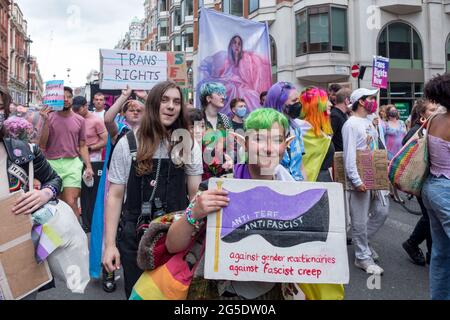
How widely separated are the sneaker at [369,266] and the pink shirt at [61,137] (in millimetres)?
3530

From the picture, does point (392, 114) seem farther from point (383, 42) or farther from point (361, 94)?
point (383, 42)

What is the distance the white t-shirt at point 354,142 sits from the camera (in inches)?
173

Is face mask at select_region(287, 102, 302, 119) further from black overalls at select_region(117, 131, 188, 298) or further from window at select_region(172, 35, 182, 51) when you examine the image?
window at select_region(172, 35, 182, 51)

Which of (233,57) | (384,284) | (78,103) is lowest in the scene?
(384,284)

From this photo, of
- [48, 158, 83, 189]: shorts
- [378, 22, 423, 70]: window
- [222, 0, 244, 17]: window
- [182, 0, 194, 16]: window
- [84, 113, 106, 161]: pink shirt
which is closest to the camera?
[48, 158, 83, 189]: shorts

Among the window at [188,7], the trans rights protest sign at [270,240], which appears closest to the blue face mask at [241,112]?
the trans rights protest sign at [270,240]

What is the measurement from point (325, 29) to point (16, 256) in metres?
22.9

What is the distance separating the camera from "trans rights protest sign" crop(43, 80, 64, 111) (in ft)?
15.0

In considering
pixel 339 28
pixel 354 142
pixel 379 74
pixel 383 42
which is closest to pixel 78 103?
pixel 354 142

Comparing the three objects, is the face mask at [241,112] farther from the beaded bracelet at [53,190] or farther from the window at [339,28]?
the window at [339,28]

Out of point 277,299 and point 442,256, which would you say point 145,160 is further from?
point 442,256

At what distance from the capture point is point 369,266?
4320 millimetres

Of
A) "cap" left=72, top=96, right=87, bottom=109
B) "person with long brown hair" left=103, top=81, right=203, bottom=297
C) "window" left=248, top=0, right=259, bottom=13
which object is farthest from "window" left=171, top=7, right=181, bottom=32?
"person with long brown hair" left=103, top=81, right=203, bottom=297

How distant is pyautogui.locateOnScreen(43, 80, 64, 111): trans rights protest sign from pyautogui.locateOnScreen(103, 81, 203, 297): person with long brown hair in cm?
255
